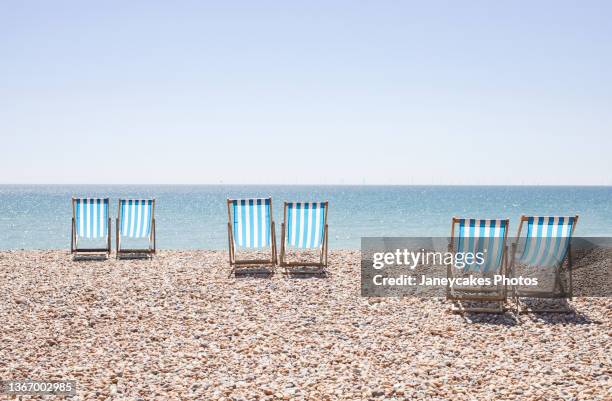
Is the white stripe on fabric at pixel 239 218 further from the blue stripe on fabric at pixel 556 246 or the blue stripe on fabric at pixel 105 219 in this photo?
the blue stripe on fabric at pixel 556 246

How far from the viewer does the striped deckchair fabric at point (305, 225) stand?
747 cm

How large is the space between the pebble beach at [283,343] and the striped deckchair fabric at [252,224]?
32.7 inches

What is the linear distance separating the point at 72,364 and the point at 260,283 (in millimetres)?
2885

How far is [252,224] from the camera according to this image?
295 inches

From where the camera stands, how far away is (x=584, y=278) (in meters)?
6.86

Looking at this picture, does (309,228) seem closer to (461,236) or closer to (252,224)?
(252,224)

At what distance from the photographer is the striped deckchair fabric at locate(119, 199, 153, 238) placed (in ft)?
30.2

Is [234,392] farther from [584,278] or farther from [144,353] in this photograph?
[584,278]

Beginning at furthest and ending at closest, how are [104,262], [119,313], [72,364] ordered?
[104,262], [119,313], [72,364]

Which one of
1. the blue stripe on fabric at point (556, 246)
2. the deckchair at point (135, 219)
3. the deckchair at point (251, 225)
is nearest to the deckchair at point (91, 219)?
the deckchair at point (135, 219)

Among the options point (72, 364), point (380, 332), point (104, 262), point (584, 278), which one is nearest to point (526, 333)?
point (380, 332)

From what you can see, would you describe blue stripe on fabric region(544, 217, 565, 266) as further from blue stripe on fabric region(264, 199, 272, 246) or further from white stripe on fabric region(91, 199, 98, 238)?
white stripe on fabric region(91, 199, 98, 238)

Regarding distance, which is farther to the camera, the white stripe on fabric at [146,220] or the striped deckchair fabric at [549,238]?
the white stripe on fabric at [146,220]

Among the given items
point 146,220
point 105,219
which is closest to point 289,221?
→ point 146,220
